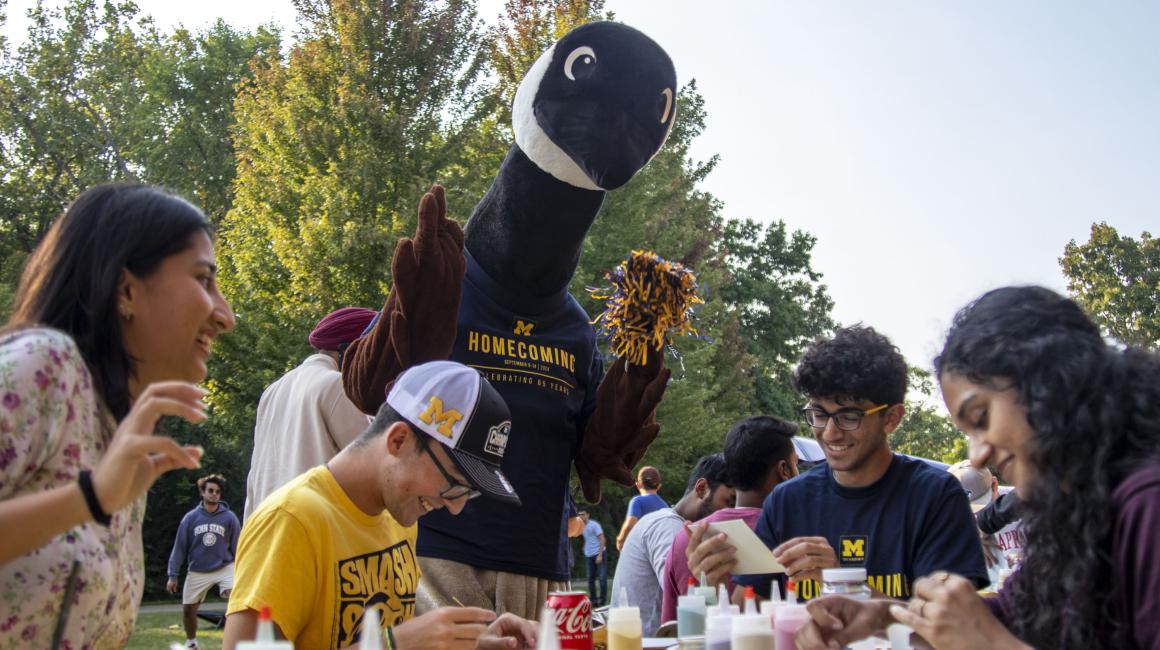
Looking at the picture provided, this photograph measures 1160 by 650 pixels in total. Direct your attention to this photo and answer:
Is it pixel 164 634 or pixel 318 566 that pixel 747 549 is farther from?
pixel 164 634

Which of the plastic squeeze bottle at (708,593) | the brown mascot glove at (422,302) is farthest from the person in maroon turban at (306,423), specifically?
the plastic squeeze bottle at (708,593)

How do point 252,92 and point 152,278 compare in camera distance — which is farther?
point 252,92

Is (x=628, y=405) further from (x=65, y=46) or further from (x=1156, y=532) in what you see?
(x=65, y=46)

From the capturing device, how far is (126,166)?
83.7 feet

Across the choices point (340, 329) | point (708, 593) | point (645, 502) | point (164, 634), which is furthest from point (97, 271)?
point (164, 634)

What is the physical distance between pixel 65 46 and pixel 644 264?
26.7m

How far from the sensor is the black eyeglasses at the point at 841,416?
375cm

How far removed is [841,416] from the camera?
378cm

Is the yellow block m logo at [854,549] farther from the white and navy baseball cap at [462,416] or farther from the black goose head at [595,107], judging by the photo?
the black goose head at [595,107]

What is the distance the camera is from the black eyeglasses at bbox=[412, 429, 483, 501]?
2.83 meters

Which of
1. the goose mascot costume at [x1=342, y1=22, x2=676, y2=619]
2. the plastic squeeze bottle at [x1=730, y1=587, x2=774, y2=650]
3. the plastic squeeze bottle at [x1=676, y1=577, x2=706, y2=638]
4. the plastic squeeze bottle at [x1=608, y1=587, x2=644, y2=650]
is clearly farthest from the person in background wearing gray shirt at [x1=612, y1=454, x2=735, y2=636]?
the plastic squeeze bottle at [x1=730, y1=587, x2=774, y2=650]

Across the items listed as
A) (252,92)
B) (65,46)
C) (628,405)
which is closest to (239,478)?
(252,92)

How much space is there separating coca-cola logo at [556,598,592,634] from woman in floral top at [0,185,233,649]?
3.19 ft

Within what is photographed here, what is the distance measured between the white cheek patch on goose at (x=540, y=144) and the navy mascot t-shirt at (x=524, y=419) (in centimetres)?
45
